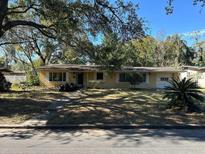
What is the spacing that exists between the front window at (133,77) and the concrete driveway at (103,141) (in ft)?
103

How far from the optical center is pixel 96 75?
1785 inches

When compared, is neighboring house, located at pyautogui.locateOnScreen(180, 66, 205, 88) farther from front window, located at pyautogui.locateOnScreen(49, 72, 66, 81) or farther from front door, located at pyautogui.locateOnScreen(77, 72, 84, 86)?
front window, located at pyautogui.locateOnScreen(49, 72, 66, 81)

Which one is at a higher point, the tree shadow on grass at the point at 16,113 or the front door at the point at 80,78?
the front door at the point at 80,78

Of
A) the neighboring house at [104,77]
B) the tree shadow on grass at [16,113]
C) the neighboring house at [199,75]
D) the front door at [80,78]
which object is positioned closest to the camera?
the tree shadow on grass at [16,113]

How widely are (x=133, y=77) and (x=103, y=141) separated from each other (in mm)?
34169

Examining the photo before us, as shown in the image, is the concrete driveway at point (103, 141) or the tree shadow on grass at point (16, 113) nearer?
the concrete driveway at point (103, 141)

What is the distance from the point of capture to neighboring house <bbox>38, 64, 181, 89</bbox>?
44.4 metres

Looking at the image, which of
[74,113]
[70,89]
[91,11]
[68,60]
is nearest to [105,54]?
[91,11]

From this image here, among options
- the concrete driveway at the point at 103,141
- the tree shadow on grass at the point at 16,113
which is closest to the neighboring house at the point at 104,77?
the tree shadow on grass at the point at 16,113

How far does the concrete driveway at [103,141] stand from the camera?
29.4ft

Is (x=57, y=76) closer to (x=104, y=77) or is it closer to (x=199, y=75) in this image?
(x=104, y=77)

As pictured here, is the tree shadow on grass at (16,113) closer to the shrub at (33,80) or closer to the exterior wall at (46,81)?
the exterior wall at (46,81)

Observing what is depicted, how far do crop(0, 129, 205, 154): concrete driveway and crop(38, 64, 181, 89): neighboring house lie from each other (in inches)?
1244

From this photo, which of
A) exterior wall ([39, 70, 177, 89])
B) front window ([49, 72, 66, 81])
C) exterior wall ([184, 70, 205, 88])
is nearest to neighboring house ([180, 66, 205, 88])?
exterior wall ([184, 70, 205, 88])
